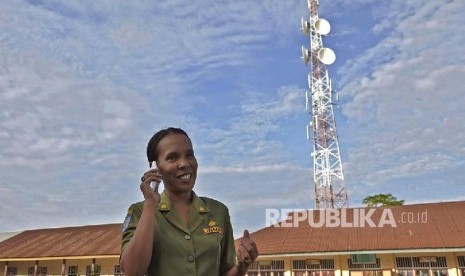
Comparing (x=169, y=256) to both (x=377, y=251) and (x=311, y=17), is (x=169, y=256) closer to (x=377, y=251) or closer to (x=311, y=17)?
(x=377, y=251)

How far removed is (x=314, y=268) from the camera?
1911 cm

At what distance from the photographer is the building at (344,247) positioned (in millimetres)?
17609

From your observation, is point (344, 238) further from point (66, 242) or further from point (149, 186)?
point (149, 186)

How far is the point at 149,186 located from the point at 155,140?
0.29 metres

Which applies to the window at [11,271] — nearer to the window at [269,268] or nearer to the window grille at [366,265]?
the window at [269,268]

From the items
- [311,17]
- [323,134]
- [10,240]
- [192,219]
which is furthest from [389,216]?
[10,240]

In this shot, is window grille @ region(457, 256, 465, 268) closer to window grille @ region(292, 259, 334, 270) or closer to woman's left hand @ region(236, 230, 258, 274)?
window grille @ region(292, 259, 334, 270)

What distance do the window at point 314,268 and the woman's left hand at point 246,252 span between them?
18416 mm

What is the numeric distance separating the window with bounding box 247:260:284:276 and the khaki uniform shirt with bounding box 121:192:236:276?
18769mm

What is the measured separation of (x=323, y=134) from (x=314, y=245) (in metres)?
8.44

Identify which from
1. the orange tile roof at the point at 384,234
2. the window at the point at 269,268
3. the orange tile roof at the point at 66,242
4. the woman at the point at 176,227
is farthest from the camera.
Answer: the orange tile roof at the point at 66,242

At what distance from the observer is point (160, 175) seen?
167 cm

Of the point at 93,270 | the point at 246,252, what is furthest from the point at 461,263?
the point at 246,252

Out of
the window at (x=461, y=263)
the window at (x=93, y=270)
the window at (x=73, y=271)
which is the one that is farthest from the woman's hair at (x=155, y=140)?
the window at (x=73, y=271)
